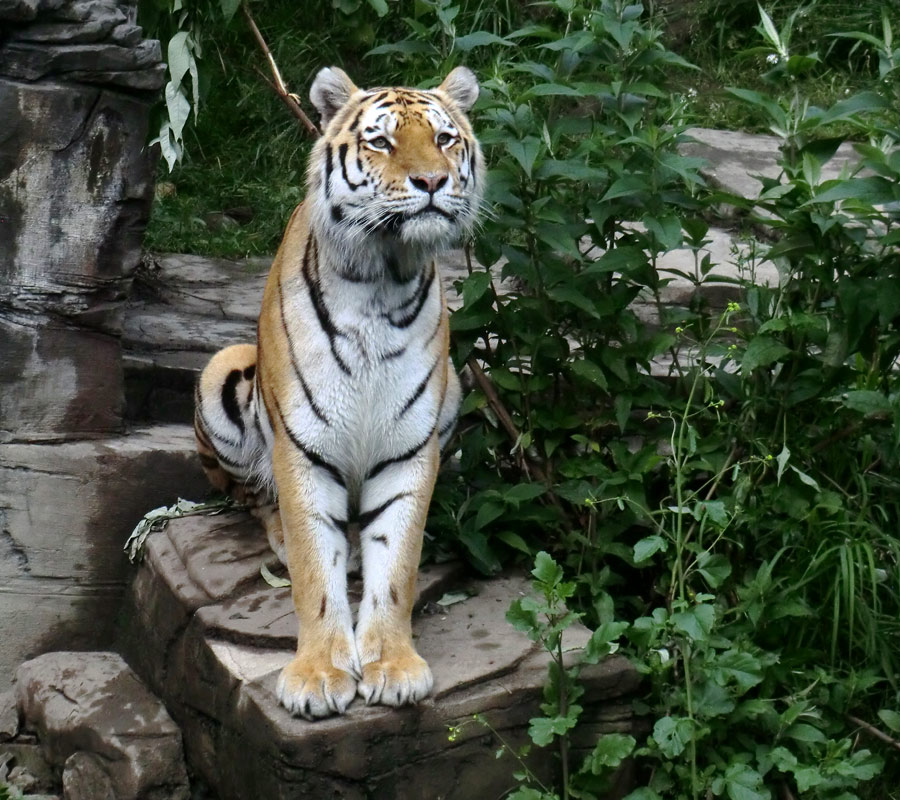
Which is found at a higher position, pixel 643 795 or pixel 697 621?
pixel 697 621

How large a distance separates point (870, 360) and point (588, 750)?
145cm

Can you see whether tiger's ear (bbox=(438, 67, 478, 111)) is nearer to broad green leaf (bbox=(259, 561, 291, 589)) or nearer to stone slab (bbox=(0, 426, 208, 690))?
broad green leaf (bbox=(259, 561, 291, 589))

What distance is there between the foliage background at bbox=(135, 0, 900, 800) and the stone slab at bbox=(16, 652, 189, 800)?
3.67 feet

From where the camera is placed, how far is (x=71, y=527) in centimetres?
467

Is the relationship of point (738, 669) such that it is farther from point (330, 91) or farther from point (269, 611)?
point (330, 91)

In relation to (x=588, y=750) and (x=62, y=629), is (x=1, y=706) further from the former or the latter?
(x=588, y=750)

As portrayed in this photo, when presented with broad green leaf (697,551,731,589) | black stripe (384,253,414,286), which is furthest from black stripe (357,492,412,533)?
broad green leaf (697,551,731,589)

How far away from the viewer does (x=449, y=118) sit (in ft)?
12.4

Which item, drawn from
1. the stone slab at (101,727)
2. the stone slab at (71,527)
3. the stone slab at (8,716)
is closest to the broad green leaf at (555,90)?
the stone slab at (71,527)

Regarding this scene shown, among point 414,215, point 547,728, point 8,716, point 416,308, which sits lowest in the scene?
point 8,716

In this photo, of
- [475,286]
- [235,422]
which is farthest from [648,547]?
[235,422]

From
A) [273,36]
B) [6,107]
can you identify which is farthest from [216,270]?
[6,107]

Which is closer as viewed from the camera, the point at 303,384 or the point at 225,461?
the point at 303,384

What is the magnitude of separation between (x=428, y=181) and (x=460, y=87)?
537mm
